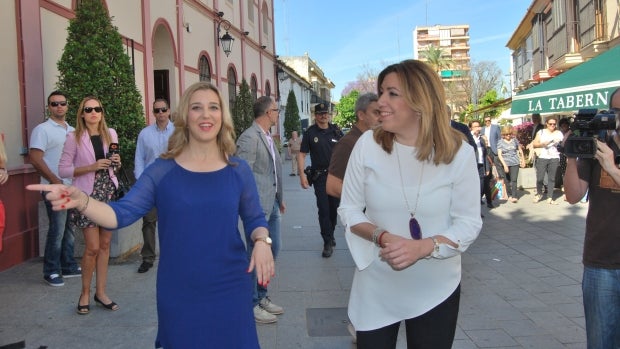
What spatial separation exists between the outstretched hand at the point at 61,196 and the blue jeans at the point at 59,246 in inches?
149

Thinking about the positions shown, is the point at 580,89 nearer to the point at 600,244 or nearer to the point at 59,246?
the point at 600,244

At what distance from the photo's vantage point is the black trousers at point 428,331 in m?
2.36

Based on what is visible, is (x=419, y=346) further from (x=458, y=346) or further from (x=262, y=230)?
(x=458, y=346)

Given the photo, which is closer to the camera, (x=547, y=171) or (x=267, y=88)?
(x=547, y=171)

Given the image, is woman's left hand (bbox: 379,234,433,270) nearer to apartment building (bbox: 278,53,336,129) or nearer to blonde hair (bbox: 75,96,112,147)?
blonde hair (bbox: 75,96,112,147)

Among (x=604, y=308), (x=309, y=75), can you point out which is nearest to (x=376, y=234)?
(x=604, y=308)

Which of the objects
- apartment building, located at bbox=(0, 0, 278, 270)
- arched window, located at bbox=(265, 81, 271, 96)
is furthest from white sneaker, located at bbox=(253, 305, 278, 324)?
arched window, located at bbox=(265, 81, 271, 96)

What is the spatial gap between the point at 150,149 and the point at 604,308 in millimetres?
4890

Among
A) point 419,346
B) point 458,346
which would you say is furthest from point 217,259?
point 458,346

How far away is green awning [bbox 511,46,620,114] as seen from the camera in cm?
620

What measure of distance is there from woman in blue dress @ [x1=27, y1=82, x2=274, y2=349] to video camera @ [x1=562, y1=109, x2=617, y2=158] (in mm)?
1636

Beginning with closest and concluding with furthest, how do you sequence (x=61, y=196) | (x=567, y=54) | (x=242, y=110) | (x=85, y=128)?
(x=61, y=196) → (x=85, y=128) → (x=242, y=110) → (x=567, y=54)

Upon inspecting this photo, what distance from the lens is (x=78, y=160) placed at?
482 cm

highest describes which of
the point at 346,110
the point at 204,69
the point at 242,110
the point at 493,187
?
the point at 346,110
